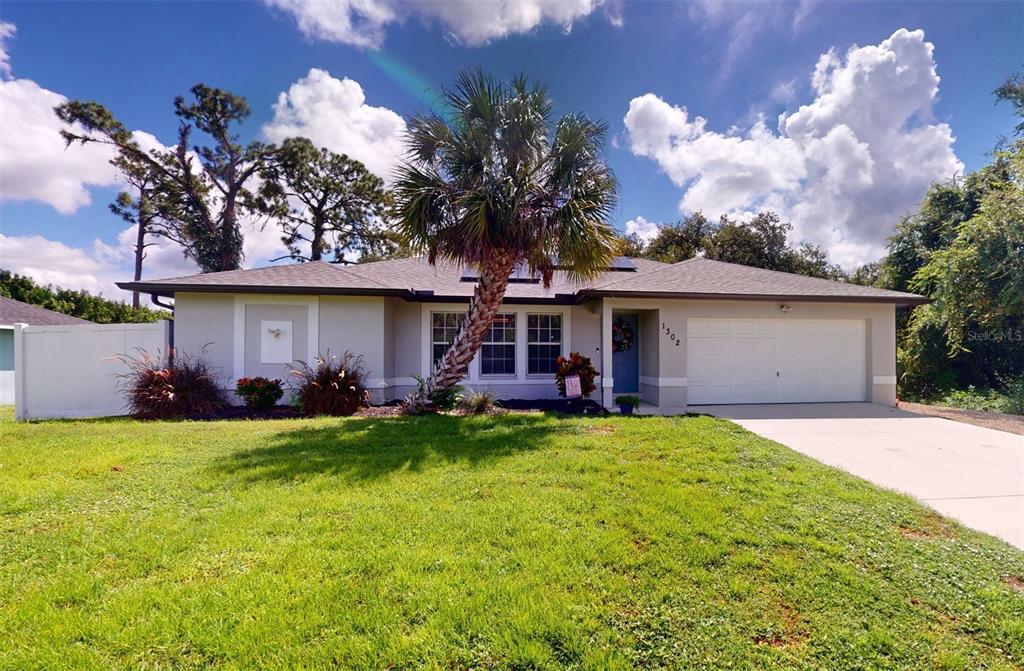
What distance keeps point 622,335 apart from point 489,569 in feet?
32.2

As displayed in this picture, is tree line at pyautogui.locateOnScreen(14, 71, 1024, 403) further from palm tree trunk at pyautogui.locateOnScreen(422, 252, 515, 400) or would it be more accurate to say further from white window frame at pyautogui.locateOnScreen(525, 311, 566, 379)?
white window frame at pyautogui.locateOnScreen(525, 311, 566, 379)

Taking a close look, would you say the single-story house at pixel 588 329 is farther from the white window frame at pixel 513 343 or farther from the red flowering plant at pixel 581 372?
the red flowering plant at pixel 581 372

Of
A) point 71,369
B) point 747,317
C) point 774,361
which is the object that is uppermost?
point 747,317

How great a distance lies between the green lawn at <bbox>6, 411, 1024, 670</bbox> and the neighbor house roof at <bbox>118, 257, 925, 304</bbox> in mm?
5209

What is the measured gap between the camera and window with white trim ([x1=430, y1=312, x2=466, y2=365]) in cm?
1157

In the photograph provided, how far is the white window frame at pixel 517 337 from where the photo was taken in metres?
11.4

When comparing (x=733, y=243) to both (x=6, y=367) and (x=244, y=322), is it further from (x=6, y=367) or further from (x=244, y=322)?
(x=6, y=367)

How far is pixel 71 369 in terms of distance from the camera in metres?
9.21

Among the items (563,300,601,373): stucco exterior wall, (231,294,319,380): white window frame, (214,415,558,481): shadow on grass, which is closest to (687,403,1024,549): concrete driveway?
(563,300,601,373): stucco exterior wall

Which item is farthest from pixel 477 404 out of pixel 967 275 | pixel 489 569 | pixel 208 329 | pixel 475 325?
pixel 967 275

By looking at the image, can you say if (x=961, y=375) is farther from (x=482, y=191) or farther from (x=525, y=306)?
(x=482, y=191)

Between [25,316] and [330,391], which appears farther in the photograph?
[25,316]

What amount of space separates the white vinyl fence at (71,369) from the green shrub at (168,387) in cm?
37

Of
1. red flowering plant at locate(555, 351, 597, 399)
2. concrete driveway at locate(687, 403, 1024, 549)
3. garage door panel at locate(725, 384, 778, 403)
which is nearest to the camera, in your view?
concrete driveway at locate(687, 403, 1024, 549)
